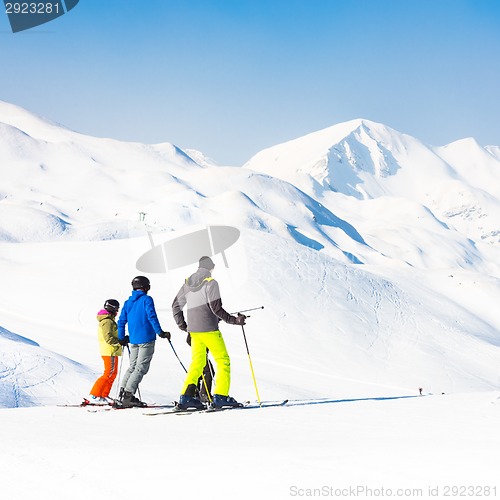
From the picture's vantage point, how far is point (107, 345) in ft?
34.0

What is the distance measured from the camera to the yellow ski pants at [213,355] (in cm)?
877

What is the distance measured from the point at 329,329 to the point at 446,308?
1229 centimetres

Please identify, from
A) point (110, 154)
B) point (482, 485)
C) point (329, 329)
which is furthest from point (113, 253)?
point (110, 154)

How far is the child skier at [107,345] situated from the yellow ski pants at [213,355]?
1.94 meters

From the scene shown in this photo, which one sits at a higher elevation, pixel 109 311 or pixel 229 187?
pixel 229 187

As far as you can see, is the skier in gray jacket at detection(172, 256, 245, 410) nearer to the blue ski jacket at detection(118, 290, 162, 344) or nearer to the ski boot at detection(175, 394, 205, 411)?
the ski boot at detection(175, 394, 205, 411)

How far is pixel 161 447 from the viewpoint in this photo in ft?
20.1

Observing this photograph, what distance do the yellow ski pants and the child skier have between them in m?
1.94

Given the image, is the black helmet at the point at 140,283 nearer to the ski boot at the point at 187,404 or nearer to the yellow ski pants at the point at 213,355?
the yellow ski pants at the point at 213,355

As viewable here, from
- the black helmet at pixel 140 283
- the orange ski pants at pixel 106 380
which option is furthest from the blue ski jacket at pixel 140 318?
the orange ski pants at pixel 106 380

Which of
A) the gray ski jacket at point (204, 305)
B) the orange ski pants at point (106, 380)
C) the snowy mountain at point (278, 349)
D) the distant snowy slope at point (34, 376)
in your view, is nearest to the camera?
the snowy mountain at point (278, 349)

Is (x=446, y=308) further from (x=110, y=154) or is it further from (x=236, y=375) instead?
(x=110, y=154)

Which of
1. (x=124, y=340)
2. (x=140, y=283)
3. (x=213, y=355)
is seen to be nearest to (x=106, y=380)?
(x=124, y=340)

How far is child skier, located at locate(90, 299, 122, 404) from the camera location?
10305 mm
